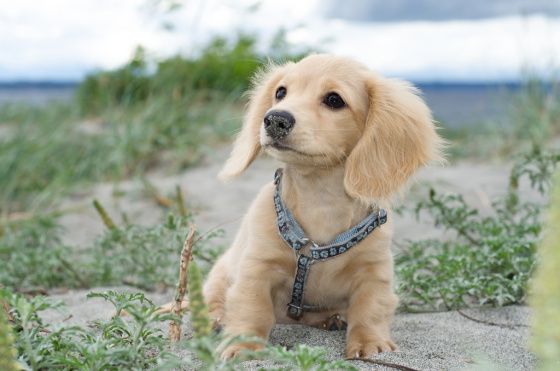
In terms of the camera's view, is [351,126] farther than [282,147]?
Yes

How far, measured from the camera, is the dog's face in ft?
8.33

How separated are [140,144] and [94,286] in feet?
12.1

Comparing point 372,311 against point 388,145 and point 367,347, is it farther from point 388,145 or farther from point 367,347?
point 388,145

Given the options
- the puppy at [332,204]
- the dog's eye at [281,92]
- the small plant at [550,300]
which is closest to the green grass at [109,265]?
the puppy at [332,204]

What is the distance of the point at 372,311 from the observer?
2.70 meters

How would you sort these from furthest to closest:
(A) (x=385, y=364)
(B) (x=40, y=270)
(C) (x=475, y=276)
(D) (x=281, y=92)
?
(B) (x=40, y=270), (C) (x=475, y=276), (D) (x=281, y=92), (A) (x=385, y=364)

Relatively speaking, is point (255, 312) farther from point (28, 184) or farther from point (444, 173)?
point (28, 184)

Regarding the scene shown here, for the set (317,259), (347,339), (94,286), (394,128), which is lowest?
(94,286)

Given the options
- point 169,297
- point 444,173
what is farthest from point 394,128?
point 444,173

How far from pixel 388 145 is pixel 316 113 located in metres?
0.34

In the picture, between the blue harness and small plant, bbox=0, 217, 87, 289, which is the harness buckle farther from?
small plant, bbox=0, 217, 87, 289

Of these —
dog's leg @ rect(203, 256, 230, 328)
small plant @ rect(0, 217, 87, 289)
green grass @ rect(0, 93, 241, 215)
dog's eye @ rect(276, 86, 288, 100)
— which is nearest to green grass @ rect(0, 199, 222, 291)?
small plant @ rect(0, 217, 87, 289)

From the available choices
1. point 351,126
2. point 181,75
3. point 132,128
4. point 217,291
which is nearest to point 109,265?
point 217,291

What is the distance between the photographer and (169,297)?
→ 373 cm
